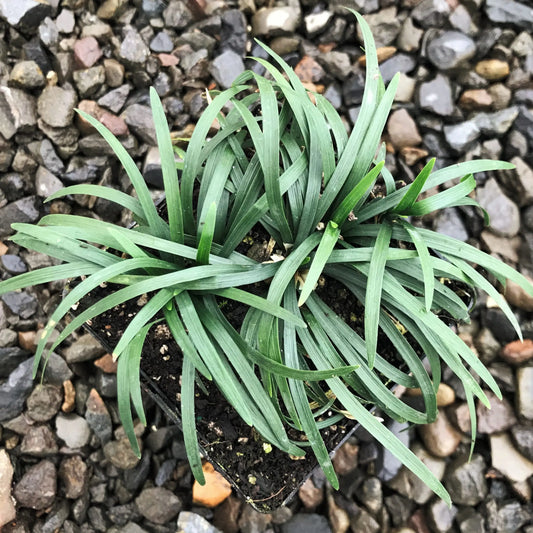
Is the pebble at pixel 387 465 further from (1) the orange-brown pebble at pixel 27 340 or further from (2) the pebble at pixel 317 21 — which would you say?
(2) the pebble at pixel 317 21

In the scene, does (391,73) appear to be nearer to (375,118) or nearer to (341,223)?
(375,118)

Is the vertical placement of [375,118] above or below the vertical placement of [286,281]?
above

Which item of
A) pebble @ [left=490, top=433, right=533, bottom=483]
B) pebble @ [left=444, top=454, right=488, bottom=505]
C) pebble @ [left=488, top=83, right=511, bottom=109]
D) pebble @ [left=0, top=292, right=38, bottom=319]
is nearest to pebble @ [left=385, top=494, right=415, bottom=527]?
pebble @ [left=444, top=454, right=488, bottom=505]

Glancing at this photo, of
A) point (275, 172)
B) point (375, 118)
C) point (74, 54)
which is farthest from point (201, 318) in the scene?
point (74, 54)

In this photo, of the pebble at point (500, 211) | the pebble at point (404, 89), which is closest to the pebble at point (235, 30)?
the pebble at point (404, 89)

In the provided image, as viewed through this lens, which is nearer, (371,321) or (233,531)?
(371,321)

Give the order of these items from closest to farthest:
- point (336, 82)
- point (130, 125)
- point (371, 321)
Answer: point (371, 321)
point (130, 125)
point (336, 82)
